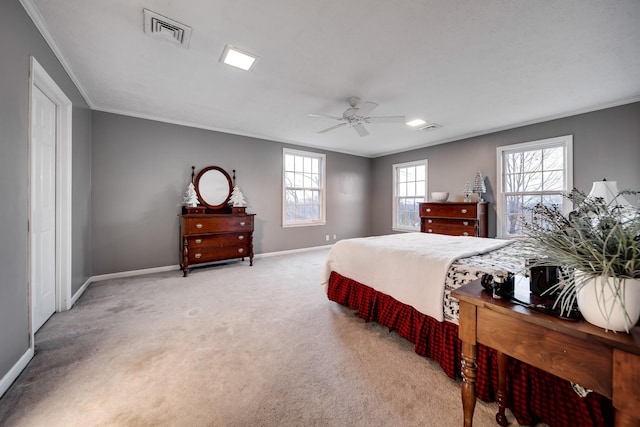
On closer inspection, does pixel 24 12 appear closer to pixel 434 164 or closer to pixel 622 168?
pixel 434 164

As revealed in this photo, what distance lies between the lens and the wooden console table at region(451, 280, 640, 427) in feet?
2.19

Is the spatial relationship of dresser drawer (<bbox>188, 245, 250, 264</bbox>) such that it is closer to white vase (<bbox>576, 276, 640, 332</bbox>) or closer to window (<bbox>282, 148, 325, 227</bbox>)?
window (<bbox>282, 148, 325, 227</bbox>)

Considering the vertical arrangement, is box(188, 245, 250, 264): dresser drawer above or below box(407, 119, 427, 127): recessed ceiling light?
below

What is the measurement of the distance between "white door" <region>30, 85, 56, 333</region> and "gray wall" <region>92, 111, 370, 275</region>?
126 cm

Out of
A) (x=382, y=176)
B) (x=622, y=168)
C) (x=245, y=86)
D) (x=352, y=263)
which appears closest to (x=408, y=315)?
(x=352, y=263)

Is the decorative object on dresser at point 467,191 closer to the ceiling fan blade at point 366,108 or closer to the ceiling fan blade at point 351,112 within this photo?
the ceiling fan blade at point 366,108

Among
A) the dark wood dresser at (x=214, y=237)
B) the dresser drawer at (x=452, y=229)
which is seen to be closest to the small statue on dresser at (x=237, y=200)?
the dark wood dresser at (x=214, y=237)

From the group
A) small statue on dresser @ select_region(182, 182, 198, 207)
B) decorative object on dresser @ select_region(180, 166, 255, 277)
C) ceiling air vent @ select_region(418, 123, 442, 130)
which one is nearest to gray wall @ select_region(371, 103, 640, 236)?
ceiling air vent @ select_region(418, 123, 442, 130)

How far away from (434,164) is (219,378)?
17.9ft

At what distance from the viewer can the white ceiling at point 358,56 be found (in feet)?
5.91

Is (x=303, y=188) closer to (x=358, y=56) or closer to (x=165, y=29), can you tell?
(x=358, y=56)

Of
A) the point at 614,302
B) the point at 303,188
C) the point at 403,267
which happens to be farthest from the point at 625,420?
the point at 303,188

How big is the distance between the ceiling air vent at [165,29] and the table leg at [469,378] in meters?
2.80

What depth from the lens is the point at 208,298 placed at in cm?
296
